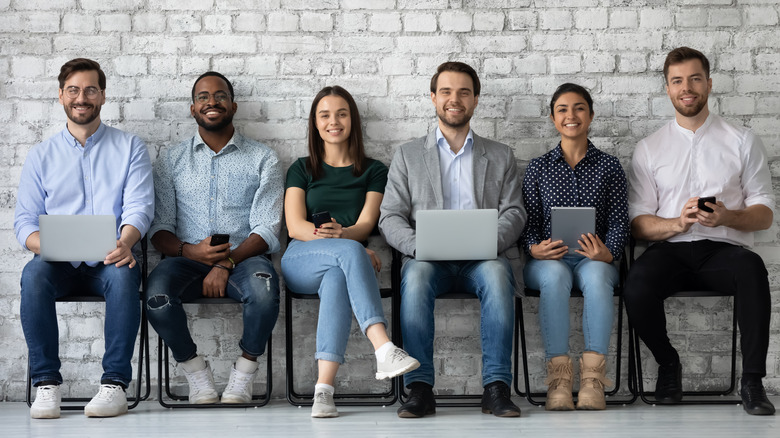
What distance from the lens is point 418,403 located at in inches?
122

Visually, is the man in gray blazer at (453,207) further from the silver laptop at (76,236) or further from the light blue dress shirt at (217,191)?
the silver laptop at (76,236)

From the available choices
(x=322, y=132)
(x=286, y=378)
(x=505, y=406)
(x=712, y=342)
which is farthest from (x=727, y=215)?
(x=286, y=378)

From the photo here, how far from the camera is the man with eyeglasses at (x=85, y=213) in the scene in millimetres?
3186

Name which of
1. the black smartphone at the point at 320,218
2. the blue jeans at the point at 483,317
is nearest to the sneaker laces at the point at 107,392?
the black smartphone at the point at 320,218

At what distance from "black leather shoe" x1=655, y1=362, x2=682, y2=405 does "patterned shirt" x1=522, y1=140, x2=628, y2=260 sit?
1.99 ft

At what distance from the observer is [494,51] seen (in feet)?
12.4

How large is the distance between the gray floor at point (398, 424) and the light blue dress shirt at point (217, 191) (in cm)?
81

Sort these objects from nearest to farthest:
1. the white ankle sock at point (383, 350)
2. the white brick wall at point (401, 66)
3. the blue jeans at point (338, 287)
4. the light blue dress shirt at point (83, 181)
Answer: the white ankle sock at point (383, 350) → the blue jeans at point (338, 287) → the light blue dress shirt at point (83, 181) → the white brick wall at point (401, 66)

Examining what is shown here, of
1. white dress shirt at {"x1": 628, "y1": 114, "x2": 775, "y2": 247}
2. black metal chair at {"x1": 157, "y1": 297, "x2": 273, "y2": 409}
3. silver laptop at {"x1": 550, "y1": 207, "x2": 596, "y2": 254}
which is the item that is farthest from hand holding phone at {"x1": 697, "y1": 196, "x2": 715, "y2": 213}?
black metal chair at {"x1": 157, "y1": 297, "x2": 273, "y2": 409}

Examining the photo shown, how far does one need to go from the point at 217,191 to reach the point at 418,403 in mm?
1322

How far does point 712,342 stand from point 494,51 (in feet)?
5.52

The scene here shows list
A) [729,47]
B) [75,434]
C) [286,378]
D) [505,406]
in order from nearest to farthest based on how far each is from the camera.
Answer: [75,434] → [505,406] → [286,378] → [729,47]

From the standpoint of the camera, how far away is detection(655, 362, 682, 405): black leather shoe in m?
3.41

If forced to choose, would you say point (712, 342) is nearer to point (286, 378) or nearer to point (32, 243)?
point (286, 378)
